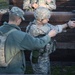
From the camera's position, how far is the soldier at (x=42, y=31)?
4871 mm

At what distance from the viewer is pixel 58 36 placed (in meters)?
6.42

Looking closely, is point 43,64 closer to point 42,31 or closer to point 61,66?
point 42,31

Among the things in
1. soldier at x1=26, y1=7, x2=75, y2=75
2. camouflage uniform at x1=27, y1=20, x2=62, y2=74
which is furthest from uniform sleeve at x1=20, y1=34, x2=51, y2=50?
camouflage uniform at x1=27, y1=20, x2=62, y2=74

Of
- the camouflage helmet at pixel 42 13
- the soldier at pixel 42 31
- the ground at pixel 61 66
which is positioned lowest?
the ground at pixel 61 66

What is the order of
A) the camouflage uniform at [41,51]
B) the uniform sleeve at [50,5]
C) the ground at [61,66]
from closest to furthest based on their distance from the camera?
the camouflage uniform at [41,51], the ground at [61,66], the uniform sleeve at [50,5]

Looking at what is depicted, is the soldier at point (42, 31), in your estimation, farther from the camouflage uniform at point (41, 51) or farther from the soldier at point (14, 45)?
the soldier at point (14, 45)

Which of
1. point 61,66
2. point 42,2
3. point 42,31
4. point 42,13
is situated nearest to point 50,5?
point 42,2

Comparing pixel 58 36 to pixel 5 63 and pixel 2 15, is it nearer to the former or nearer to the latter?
pixel 2 15

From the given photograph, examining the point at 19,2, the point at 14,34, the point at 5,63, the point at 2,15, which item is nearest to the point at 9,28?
the point at 14,34

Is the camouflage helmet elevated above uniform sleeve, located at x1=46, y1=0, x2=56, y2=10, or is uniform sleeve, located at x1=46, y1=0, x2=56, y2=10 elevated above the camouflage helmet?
the camouflage helmet

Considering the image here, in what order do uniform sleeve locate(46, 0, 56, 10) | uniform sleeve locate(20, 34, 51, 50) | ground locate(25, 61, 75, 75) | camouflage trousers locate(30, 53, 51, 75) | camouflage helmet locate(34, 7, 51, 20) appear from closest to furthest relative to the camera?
1. uniform sleeve locate(20, 34, 51, 50)
2. camouflage helmet locate(34, 7, 51, 20)
3. camouflage trousers locate(30, 53, 51, 75)
4. ground locate(25, 61, 75, 75)
5. uniform sleeve locate(46, 0, 56, 10)

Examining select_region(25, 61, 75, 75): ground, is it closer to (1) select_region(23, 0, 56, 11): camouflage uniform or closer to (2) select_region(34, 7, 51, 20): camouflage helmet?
(1) select_region(23, 0, 56, 11): camouflage uniform

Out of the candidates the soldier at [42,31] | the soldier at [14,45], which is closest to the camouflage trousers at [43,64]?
the soldier at [42,31]

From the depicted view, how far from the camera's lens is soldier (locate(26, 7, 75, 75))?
4871mm
